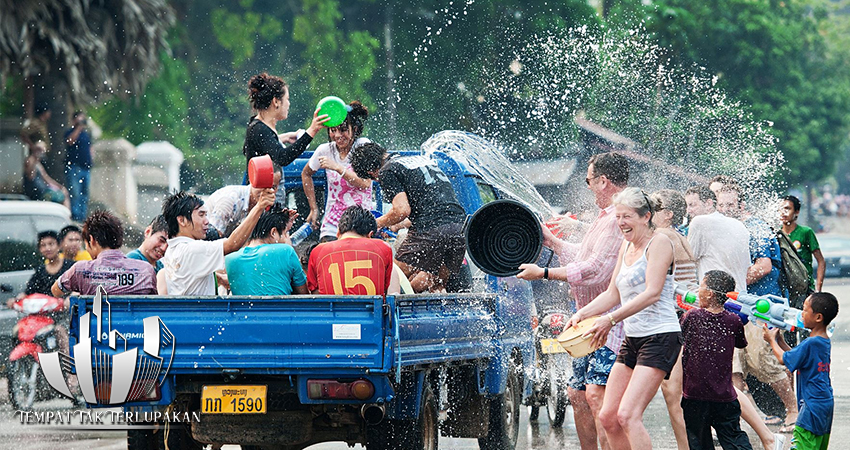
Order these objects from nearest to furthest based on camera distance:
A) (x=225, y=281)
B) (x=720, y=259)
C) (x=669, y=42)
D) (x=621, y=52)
→ 1. (x=225, y=281)
2. (x=720, y=259)
3. (x=621, y=52)
4. (x=669, y=42)

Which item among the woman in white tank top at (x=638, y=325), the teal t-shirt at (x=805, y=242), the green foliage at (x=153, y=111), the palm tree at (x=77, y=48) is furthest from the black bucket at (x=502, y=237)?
the green foliage at (x=153, y=111)

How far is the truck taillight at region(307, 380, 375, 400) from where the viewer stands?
21.8ft

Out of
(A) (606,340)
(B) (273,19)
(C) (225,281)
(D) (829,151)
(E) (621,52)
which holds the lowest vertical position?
(A) (606,340)

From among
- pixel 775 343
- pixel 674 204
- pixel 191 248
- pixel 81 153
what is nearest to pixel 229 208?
pixel 191 248

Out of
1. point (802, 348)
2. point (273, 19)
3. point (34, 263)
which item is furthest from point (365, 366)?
point (273, 19)

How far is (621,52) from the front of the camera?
1792cm

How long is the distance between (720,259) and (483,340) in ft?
6.06

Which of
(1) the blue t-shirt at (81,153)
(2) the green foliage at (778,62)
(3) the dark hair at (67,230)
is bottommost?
(3) the dark hair at (67,230)

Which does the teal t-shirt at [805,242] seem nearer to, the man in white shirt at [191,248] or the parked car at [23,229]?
the man in white shirt at [191,248]

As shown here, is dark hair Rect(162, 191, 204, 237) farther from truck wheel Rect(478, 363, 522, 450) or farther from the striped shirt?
truck wheel Rect(478, 363, 522, 450)

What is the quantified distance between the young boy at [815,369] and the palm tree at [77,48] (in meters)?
21.5

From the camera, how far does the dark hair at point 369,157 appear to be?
9.15 metres

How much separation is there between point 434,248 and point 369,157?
2.85ft

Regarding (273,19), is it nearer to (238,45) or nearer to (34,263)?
(238,45)
